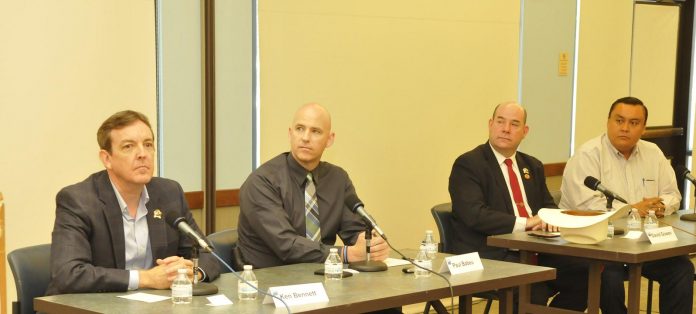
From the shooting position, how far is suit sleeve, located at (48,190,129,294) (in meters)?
3.21

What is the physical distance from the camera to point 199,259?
3.52 metres

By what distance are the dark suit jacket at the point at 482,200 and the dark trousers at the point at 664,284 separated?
580mm

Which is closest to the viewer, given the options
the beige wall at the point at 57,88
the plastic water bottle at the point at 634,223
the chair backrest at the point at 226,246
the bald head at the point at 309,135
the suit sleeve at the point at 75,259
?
the suit sleeve at the point at 75,259

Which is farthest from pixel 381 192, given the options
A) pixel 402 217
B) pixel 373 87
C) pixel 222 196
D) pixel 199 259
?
pixel 199 259

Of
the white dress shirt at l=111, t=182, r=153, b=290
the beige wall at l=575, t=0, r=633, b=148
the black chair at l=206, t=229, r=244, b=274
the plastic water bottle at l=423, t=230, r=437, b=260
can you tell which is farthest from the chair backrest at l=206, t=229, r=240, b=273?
the beige wall at l=575, t=0, r=633, b=148

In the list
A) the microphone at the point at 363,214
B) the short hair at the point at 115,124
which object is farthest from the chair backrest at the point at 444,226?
the short hair at the point at 115,124

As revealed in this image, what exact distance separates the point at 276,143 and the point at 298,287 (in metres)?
2.65

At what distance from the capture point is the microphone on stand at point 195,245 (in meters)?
3.04

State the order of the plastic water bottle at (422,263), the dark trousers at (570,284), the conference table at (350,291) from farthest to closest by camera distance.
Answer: the dark trousers at (570,284)
the plastic water bottle at (422,263)
the conference table at (350,291)

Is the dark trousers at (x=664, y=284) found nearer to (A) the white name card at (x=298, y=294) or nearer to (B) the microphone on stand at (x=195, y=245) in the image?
(A) the white name card at (x=298, y=294)

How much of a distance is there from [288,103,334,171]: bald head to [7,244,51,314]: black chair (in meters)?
1.21

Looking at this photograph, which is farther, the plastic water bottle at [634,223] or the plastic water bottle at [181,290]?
the plastic water bottle at [634,223]

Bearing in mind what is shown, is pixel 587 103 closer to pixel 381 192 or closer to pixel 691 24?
pixel 691 24

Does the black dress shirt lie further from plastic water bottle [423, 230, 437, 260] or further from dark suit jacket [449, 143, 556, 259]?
dark suit jacket [449, 143, 556, 259]
